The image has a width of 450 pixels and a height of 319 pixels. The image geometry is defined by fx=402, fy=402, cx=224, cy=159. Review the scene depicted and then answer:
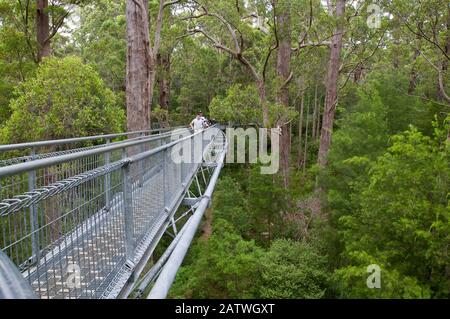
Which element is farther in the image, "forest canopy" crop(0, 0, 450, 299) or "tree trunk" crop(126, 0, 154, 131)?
"tree trunk" crop(126, 0, 154, 131)

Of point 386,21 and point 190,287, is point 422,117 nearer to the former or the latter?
point 386,21

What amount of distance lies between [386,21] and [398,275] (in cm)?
1173

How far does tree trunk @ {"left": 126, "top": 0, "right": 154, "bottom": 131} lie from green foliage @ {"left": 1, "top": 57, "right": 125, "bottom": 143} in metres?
2.15

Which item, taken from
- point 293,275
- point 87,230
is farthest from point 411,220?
point 87,230

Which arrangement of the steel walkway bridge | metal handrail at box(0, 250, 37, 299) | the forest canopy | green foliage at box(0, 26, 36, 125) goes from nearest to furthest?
metal handrail at box(0, 250, 37, 299)
the steel walkway bridge
the forest canopy
green foliage at box(0, 26, 36, 125)

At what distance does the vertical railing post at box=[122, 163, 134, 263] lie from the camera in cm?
341

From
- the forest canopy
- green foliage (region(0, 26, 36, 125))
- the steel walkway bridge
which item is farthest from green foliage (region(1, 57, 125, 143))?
the steel walkway bridge

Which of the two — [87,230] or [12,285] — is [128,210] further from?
[12,285]

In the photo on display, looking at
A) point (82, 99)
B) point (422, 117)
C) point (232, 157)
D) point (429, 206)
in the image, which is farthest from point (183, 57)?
point (429, 206)

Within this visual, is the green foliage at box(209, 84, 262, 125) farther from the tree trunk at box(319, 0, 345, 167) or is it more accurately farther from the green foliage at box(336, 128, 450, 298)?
the green foliage at box(336, 128, 450, 298)

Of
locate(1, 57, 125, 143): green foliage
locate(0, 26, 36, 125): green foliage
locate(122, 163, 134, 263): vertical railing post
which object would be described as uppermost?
locate(0, 26, 36, 125): green foliage

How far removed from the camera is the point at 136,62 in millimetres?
9844

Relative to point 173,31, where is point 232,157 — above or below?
below
